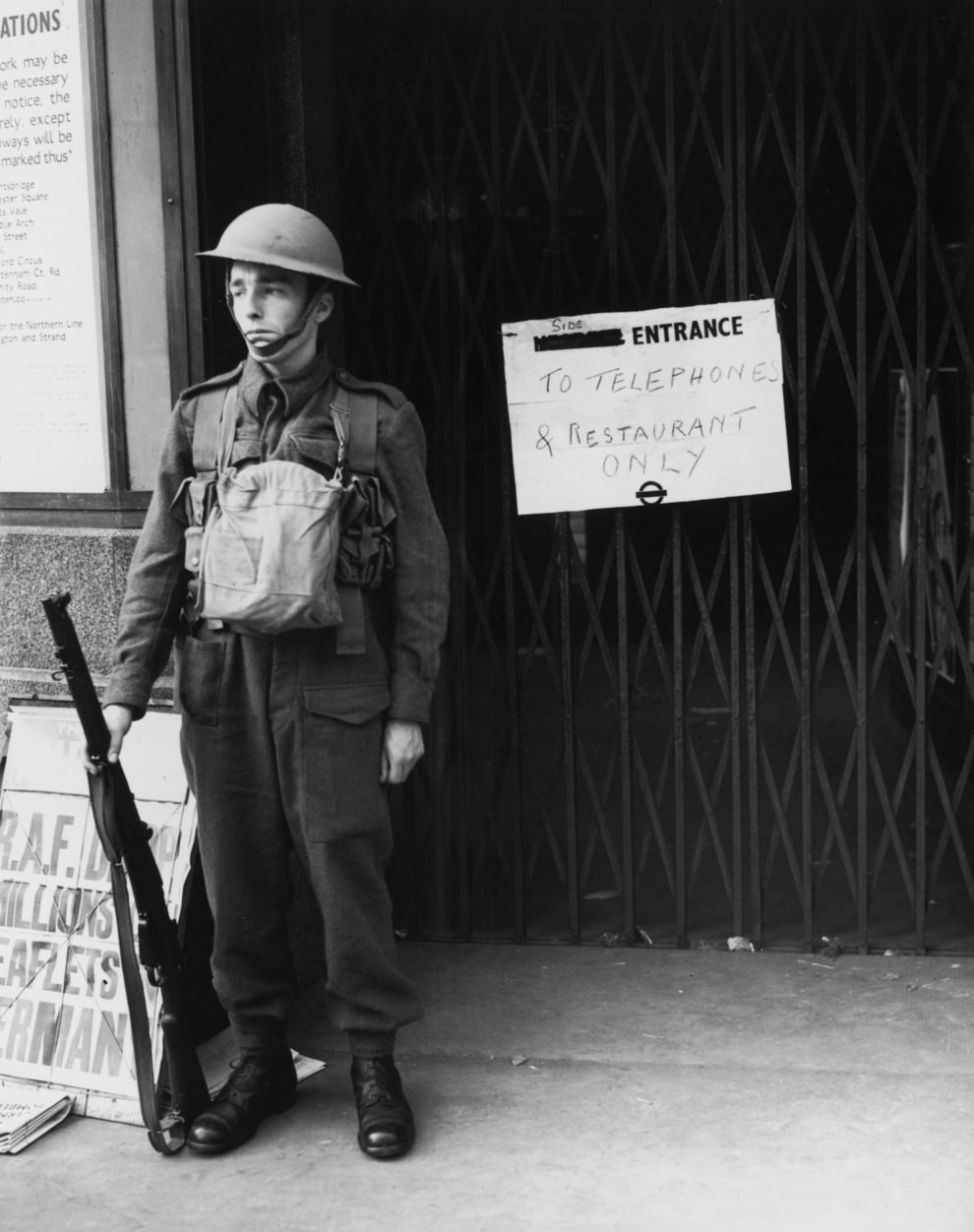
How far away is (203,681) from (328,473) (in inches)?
22.8

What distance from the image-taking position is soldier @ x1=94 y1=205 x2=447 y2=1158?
12.6 feet

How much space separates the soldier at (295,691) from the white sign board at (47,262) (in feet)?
2.55

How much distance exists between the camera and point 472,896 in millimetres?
5469

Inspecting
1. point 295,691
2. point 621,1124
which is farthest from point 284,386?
point 621,1124

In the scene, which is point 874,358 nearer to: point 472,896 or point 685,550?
point 685,550

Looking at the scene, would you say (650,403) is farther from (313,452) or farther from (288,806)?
(288,806)

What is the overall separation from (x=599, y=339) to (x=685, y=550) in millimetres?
692

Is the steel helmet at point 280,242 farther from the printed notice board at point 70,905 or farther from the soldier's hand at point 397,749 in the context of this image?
the printed notice board at point 70,905

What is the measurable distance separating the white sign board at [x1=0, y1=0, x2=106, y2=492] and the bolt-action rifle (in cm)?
96

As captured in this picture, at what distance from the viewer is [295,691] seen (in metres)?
3.84

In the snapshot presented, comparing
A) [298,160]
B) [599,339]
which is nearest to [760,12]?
[599,339]

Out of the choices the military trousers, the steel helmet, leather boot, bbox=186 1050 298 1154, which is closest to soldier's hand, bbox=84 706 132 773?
the military trousers

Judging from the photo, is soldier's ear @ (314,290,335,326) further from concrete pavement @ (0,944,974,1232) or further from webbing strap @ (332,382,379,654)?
concrete pavement @ (0,944,974,1232)

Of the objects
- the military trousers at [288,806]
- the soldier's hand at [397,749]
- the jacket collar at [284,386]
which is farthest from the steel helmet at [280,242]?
the soldier's hand at [397,749]
